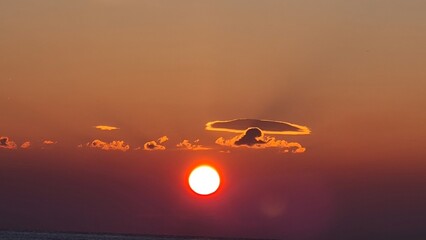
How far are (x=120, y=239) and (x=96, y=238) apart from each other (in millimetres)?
5123

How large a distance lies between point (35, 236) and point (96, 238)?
13.7 meters

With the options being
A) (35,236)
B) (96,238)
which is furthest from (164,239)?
(35,236)

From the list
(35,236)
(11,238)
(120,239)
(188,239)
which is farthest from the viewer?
(188,239)

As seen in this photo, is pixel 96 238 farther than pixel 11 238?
Yes

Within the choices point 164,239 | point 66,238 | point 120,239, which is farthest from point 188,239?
point 66,238

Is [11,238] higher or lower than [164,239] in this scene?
lower

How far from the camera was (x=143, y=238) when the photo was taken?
162 meters

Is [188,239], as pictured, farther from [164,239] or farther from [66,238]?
[66,238]

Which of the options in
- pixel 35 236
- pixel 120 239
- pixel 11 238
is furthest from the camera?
pixel 120 239

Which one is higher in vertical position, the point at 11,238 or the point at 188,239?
the point at 188,239

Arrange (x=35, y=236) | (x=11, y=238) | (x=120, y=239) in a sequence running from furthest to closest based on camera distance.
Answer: (x=120, y=239) → (x=35, y=236) → (x=11, y=238)

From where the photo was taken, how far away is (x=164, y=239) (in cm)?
16638

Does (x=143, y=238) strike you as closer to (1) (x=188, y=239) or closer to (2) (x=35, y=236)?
(1) (x=188, y=239)

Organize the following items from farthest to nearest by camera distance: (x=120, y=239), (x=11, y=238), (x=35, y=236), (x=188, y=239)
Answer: (x=188, y=239) → (x=120, y=239) → (x=35, y=236) → (x=11, y=238)
